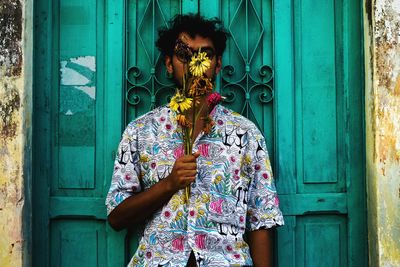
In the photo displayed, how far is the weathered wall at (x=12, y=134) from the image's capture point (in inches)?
126

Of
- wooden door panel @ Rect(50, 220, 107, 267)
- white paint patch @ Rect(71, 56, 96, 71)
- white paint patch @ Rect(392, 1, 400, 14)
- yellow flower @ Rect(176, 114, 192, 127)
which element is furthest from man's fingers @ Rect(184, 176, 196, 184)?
white paint patch @ Rect(392, 1, 400, 14)

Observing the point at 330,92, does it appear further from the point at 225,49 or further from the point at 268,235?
the point at 268,235

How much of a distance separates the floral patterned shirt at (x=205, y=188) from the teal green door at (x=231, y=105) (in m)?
0.33

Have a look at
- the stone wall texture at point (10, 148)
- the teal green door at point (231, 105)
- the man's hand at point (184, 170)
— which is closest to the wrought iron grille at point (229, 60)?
the teal green door at point (231, 105)

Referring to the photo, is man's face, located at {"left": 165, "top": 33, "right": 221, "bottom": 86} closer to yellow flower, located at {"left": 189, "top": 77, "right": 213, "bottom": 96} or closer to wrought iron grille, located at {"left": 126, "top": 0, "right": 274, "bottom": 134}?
yellow flower, located at {"left": 189, "top": 77, "right": 213, "bottom": 96}

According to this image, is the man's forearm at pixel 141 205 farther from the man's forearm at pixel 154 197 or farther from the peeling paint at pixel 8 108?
the peeling paint at pixel 8 108

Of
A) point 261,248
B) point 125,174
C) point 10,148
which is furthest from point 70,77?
point 261,248

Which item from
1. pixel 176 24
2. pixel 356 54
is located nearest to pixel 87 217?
pixel 176 24

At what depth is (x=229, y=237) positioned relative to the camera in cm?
296

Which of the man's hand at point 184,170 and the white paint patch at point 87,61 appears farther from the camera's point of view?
the white paint patch at point 87,61

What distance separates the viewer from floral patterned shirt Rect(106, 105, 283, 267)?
9.64 ft

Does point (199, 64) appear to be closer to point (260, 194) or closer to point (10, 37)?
point (260, 194)

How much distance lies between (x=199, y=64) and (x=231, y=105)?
0.71 m

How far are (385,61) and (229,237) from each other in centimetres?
119
